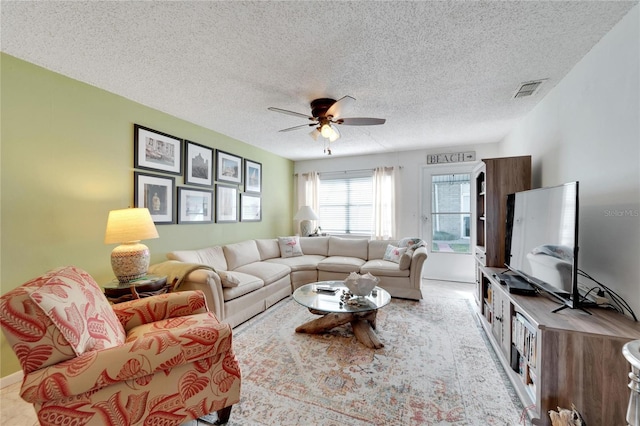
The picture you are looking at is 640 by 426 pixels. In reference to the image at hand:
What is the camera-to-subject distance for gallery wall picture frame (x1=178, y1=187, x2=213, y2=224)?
3.23 m

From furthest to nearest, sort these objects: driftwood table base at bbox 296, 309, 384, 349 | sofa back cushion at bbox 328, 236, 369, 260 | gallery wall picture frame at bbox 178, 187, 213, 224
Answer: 1. sofa back cushion at bbox 328, 236, 369, 260
2. gallery wall picture frame at bbox 178, 187, 213, 224
3. driftwood table base at bbox 296, 309, 384, 349

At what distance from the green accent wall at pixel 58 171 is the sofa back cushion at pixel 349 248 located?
8.91 ft

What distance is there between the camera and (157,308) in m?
1.79


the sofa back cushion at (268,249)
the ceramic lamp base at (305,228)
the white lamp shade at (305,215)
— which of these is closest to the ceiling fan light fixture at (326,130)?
the sofa back cushion at (268,249)

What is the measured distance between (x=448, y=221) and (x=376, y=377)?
362 cm

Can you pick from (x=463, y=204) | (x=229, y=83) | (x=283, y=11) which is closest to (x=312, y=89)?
(x=229, y=83)

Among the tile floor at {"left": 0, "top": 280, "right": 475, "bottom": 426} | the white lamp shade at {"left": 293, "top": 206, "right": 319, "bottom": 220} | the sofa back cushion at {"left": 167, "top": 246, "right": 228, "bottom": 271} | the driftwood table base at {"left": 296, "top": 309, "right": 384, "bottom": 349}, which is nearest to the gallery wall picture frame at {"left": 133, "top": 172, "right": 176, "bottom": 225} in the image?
the sofa back cushion at {"left": 167, "top": 246, "right": 228, "bottom": 271}

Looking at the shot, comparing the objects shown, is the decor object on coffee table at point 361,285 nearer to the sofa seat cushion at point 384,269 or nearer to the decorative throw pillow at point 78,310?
the sofa seat cushion at point 384,269

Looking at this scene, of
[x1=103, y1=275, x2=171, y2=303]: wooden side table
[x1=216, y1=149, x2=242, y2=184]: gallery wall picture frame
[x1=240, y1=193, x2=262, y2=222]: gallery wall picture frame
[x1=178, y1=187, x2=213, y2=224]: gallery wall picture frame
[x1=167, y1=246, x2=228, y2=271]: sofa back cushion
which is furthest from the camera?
[x1=240, y1=193, x2=262, y2=222]: gallery wall picture frame

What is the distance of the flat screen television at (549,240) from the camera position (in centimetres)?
154

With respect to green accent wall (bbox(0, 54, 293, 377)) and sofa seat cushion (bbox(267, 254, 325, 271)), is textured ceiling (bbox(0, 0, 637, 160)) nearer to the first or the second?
green accent wall (bbox(0, 54, 293, 377))

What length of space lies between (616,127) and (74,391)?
3.23m

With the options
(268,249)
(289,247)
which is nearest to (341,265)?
(289,247)

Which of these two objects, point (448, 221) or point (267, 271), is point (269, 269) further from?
point (448, 221)
